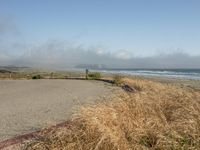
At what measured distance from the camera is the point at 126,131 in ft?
26.8

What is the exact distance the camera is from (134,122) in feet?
28.1

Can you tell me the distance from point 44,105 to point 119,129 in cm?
832

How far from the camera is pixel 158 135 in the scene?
25.8ft

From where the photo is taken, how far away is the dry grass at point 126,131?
7.44 m

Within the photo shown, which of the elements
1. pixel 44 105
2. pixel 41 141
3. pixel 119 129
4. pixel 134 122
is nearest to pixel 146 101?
pixel 134 122

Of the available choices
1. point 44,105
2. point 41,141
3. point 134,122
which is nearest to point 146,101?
point 134,122

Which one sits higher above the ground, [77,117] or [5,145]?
[77,117]

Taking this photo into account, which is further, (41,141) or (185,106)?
(185,106)

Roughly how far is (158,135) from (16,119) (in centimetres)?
534

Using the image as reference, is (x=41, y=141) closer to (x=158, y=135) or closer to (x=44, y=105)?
(x=158, y=135)

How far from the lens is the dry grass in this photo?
293 inches

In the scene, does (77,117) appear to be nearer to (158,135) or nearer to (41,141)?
(41,141)

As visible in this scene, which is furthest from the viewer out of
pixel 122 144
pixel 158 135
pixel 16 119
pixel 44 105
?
pixel 44 105

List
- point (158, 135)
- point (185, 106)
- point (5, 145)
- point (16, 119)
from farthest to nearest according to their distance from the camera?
point (16, 119), point (185, 106), point (5, 145), point (158, 135)
